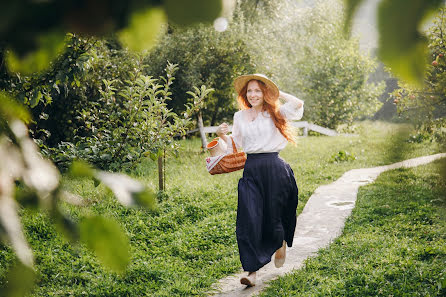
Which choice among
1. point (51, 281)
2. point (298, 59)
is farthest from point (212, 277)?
point (298, 59)

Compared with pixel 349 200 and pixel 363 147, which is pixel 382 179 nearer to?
pixel 349 200

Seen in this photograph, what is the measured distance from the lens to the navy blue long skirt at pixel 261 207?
3822 mm

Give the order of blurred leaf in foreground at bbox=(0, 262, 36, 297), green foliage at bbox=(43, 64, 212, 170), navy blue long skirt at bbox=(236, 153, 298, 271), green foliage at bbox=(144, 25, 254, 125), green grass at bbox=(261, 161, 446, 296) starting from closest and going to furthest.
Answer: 1. blurred leaf in foreground at bbox=(0, 262, 36, 297)
2. green grass at bbox=(261, 161, 446, 296)
3. navy blue long skirt at bbox=(236, 153, 298, 271)
4. green foliage at bbox=(43, 64, 212, 170)
5. green foliage at bbox=(144, 25, 254, 125)

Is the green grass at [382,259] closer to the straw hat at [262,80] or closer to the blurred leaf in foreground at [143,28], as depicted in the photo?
the straw hat at [262,80]

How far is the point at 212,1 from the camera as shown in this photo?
633mm

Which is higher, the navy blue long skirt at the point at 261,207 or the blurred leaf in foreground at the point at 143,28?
the blurred leaf in foreground at the point at 143,28

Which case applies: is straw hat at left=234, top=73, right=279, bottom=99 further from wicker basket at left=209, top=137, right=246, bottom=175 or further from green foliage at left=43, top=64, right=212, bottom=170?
green foliage at left=43, top=64, right=212, bottom=170

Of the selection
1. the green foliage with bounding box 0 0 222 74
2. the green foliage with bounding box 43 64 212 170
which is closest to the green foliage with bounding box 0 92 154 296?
the green foliage with bounding box 0 0 222 74

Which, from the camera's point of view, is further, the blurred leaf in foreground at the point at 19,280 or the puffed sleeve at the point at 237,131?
the puffed sleeve at the point at 237,131

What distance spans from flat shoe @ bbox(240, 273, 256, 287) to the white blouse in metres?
1.04

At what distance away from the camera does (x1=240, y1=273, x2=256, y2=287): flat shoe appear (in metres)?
3.84

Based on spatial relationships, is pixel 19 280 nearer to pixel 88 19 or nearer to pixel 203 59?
pixel 88 19

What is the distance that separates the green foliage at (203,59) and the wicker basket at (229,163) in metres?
6.73

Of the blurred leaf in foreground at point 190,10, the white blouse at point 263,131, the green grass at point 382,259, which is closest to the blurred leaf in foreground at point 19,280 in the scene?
the blurred leaf in foreground at point 190,10
